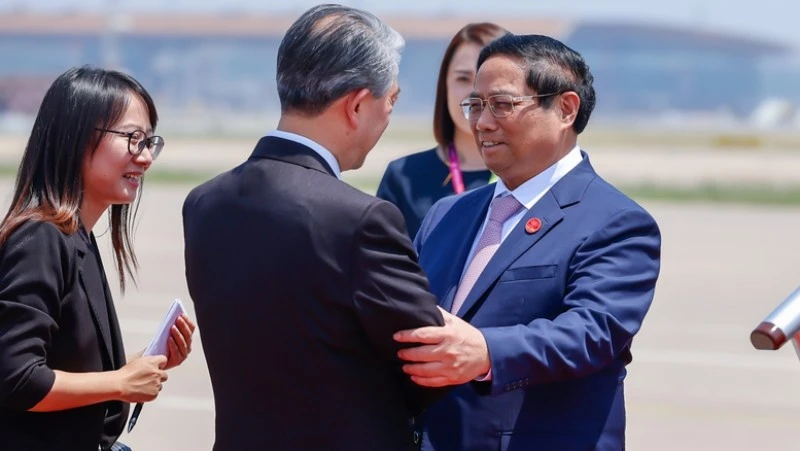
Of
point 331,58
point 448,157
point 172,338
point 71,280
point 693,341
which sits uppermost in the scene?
point 331,58

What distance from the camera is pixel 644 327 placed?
10.4 meters

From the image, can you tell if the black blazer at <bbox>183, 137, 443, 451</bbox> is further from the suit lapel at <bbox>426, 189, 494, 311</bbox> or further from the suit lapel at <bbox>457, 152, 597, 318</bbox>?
the suit lapel at <bbox>426, 189, 494, 311</bbox>

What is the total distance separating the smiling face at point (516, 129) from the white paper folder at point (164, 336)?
957mm

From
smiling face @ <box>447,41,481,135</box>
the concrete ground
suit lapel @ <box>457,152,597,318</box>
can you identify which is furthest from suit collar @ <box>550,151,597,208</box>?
smiling face @ <box>447,41,481,135</box>

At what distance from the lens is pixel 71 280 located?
9.67 feet

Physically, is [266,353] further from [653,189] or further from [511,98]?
[653,189]

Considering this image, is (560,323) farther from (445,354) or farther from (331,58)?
(331,58)

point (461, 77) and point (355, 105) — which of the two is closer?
point (355, 105)

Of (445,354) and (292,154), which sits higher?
(292,154)

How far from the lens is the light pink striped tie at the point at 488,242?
124 inches

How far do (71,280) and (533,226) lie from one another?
120 centimetres

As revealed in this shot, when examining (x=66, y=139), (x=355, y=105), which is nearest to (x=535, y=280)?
(x=355, y=105)

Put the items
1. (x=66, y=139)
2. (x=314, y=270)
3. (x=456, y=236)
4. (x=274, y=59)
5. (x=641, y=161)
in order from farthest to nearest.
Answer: (x=274, y=59) → (x=641, y=161) → (x=456, y=236) → (x=66, y=139) → (x=314, y=270)

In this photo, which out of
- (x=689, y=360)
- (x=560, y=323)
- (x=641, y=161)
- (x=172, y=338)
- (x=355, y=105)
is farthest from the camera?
(x=641, y=161)
